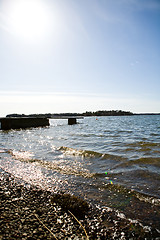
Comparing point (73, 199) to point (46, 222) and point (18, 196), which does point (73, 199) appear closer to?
point (46, 222)

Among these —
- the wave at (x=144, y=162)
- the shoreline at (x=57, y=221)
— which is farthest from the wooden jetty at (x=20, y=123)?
the shoreline at (x=57, y=221)

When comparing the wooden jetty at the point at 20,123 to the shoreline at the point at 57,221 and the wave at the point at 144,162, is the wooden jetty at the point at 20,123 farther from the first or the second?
the shoreline at the point at 57,221

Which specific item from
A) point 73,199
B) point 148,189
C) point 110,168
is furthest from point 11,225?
point 110,168

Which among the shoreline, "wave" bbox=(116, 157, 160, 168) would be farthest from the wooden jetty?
the shoreline

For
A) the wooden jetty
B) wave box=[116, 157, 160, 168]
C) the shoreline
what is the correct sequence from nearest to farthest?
the shoreline
wave box=[116, 157, 160, 168]
the wooden jetty

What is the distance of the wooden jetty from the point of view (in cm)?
2773

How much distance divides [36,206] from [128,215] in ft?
5.92

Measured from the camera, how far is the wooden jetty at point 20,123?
27734mm

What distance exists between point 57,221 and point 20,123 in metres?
30.6

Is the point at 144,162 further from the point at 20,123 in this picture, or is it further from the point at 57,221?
the point at 20,123

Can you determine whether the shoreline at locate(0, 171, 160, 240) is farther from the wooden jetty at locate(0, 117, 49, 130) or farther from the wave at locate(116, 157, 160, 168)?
the wooden jetty at locate(0, 117, 49, 130)

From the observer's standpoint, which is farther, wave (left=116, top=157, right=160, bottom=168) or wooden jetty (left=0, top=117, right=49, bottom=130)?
wooden jetty (left=0, top=117, right=49, bottom=130)

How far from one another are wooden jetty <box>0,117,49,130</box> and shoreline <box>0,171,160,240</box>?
2667 cm

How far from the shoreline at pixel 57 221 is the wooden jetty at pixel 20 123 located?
26.7 m
